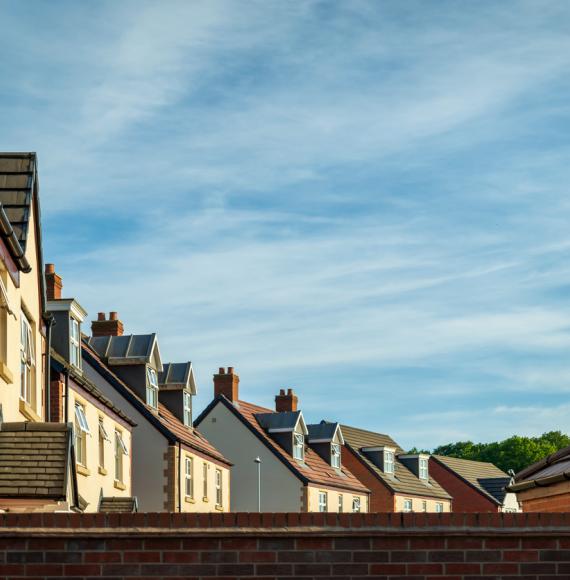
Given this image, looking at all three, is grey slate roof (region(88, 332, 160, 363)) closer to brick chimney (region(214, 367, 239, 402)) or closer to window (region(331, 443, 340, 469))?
brick chimney (region(214, 367, 239, 402))

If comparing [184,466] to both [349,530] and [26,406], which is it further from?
[349,530]

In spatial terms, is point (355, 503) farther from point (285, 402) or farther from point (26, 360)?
point (26, 360)

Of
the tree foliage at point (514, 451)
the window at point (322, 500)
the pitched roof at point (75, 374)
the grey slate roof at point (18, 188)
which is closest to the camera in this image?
the grey slate roof at point (18, 188)

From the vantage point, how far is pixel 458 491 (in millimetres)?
75062

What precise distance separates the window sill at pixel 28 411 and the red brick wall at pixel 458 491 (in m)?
58.0

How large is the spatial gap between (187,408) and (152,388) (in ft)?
13.5

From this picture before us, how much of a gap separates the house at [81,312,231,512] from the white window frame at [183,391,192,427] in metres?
1.82

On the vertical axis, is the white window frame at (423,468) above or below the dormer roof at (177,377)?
below

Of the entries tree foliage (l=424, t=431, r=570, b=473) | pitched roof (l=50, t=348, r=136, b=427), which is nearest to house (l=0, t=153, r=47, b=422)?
pitched roof (l=50, t=348, r=136, b=427)

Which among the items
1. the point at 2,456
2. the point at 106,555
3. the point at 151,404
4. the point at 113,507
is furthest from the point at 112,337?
the point at 106,555

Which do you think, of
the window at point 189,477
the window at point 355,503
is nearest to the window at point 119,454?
the window at point 189,477

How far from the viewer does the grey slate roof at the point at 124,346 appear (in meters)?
37.4

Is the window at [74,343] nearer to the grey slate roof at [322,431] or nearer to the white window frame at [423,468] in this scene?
the grey slate roof at [322,431]

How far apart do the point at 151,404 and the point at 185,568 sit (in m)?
29.8
